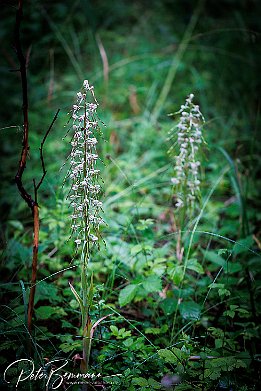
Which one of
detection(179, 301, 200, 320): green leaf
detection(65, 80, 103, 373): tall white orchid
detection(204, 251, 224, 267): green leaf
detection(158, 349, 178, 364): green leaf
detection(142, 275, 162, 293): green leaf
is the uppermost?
Result: detection(65, 80, 103, 373): tall white orchid

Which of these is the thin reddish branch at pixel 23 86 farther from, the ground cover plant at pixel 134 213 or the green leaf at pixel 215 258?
the green leaf at pixel 215 258

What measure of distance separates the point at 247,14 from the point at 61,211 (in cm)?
544

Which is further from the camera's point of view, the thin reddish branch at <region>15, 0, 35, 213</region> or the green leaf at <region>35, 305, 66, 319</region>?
the green leaf at <region>35, 305, 66, 319</region>

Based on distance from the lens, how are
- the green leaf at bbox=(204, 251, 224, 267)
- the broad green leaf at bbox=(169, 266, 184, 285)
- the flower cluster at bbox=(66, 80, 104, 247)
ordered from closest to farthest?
1. the flower cluster at bbox=(66, 80, 104, 247)
2. the broad green leaf at bbox=(169, 266, 184, 285)
3. the green leaf at bbox=(204, 251, 224, 267)

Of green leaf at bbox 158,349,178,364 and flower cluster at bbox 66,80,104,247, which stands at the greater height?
flower cluster at bbox 66,80,104,247

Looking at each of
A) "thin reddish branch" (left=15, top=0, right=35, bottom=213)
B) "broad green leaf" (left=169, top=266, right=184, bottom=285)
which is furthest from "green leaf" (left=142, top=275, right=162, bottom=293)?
"thin reddish branch" (left=15, top=0, right=35, bottom=213)

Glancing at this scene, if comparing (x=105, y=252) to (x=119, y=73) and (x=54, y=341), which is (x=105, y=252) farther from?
(x=119, y=73)

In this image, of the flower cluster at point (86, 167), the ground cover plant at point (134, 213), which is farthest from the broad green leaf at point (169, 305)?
the flower cluster at point (86, 167)

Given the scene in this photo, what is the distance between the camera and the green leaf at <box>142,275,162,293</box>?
200 cm

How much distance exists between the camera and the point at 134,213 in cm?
300

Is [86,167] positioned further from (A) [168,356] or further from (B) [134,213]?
(B) [134,213]

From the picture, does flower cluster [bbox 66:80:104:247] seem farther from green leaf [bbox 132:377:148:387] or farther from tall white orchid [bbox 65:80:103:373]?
green leaf [bbox 132:377:148:387]
